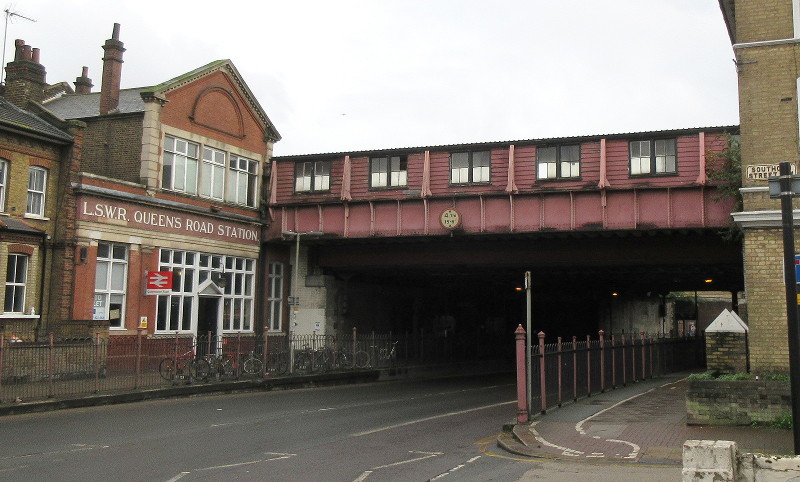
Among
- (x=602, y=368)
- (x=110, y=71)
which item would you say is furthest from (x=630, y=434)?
(x=110, y=71)

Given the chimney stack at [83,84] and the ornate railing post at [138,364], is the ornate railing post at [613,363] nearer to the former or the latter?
the ornate railing post at [138,364]

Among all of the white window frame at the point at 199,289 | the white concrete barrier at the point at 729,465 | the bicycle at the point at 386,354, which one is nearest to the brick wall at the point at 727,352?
the white concrete barrier at the point at 729,465

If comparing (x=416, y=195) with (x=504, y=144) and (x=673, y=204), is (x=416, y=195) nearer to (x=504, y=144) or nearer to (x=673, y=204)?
(x=504, y=144)

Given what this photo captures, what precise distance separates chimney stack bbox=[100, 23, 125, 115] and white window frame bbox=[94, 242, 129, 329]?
20.7 ft

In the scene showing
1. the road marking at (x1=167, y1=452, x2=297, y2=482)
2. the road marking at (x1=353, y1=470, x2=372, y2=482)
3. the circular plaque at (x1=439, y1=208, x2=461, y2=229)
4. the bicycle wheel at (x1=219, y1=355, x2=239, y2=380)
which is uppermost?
the circular plaque at (x1=439, y1=208, x2=461, y2=229)

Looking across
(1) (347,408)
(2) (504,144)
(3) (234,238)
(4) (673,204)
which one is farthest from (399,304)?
(1) (347,408)

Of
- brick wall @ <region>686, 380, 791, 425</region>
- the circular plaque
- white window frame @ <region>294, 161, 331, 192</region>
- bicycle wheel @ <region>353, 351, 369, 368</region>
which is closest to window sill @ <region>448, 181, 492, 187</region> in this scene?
the circular plaque

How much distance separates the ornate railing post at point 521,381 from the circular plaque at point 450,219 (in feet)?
43.3

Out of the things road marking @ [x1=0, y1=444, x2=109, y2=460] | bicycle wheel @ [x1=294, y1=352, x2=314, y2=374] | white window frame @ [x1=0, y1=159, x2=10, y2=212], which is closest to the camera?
road marking @ [x1=0, y1=444, x2=109, y2=460]

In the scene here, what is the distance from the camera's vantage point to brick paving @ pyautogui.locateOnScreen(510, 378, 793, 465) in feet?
38.2

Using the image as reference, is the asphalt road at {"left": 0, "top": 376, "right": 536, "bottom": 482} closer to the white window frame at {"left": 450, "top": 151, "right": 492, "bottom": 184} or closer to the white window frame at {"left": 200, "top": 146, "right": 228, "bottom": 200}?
the white window frame at {"left": 450, "top": 151, "right": 492, "bottom": 184}

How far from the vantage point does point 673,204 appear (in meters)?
26.0

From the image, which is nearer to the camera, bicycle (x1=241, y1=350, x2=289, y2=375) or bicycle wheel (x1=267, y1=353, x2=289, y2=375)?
bicycle (x1=241, y1=350, x2=289, y2=375)

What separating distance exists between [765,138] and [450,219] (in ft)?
45.0
